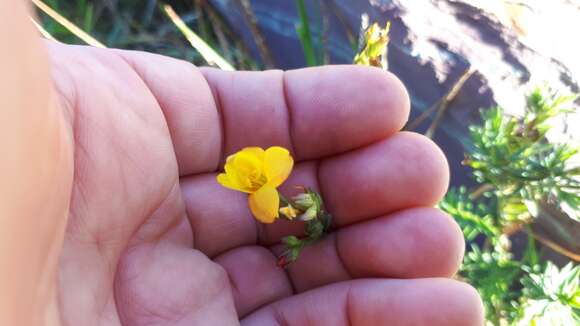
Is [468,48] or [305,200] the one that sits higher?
[468,48]

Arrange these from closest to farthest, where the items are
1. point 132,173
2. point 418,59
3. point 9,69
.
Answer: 1. point 9,69
2. point 132,173
3. point 418,59

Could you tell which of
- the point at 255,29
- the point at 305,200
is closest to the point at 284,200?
the point at 305,200

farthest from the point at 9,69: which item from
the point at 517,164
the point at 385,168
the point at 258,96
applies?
the point at 517,164

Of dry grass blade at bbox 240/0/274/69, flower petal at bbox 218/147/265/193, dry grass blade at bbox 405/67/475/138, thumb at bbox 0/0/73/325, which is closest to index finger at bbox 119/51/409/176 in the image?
flower petal at bbox 218/147/265/193

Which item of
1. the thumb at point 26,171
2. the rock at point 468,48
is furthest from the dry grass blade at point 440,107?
the thumb at point 26,171

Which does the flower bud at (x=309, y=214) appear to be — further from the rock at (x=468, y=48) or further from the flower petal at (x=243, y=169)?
the rock at (x=468, y=48)

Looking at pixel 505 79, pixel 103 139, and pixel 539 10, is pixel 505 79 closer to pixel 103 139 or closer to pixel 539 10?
pixel 539 10

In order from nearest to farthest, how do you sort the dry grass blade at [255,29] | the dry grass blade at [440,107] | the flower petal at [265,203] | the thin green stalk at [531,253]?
the flower petal at [265,203]
the thin green stalk at [531,253]
the dry grass blade at [440,107]
the dry grass blade at [255,29]

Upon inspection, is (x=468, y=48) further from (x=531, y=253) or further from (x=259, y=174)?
(x=259, y=174)
